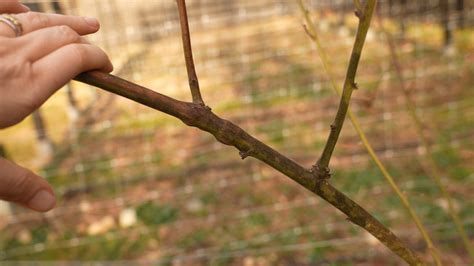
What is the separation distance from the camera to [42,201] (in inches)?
25.8

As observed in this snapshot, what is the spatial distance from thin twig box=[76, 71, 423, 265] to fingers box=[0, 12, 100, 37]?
0.10 metres

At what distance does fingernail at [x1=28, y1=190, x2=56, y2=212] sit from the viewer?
25.6 inches

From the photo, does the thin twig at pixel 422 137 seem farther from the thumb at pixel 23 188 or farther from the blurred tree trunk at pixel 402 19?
the blurred tree trunk at pixel 402 19

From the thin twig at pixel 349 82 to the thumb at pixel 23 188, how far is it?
0.37 metres

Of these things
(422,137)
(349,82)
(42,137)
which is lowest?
(349,82)

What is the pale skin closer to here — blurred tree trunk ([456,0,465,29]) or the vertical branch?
the vertical branch

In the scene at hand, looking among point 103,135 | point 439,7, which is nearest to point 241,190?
point 103,135

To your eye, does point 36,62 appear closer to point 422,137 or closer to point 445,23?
point 422,137

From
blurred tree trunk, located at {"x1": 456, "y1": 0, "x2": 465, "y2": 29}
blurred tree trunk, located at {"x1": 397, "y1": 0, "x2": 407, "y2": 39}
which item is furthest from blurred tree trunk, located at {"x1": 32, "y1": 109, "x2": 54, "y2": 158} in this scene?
blurred tree trunk, located at {"x1": 456, "y1": 0, "x2": 465, "y2": 29}

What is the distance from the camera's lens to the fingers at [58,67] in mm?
488

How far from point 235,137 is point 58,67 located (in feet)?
0.64

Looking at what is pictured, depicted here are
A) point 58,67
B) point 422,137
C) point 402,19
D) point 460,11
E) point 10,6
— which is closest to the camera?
point 58,67

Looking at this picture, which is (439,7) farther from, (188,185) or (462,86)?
(188,185)

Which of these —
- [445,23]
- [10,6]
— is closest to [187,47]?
[10,6]
